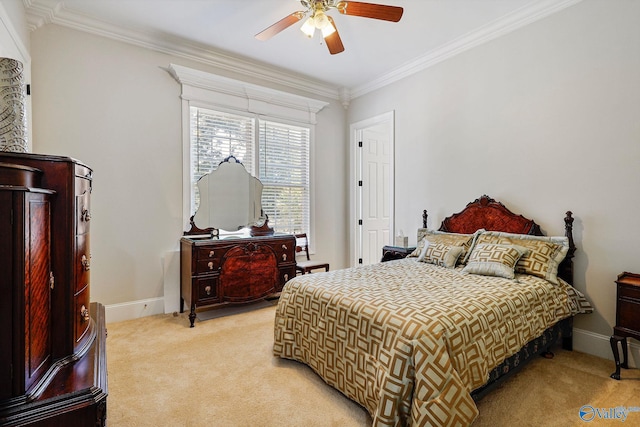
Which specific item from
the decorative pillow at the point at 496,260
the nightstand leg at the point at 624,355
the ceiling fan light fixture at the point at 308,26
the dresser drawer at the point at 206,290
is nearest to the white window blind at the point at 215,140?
the dresser drawer at the point at 206,290

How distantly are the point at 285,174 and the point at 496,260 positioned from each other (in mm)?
2801

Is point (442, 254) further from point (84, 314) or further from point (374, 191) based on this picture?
point (84, 314)

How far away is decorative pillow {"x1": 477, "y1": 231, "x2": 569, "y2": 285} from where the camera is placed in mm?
2471

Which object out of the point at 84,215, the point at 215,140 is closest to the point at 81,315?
the point at 84,215

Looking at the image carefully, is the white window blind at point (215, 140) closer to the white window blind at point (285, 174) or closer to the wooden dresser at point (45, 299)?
the white window blind at point (285, 174)

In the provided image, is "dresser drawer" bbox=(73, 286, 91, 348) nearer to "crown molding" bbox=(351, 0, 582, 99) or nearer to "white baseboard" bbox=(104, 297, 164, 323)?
"white baseboard" bbox=(104, 297, 164, 323)

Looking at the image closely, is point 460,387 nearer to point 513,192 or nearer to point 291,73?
point 513,192

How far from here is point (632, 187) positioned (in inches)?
93.0

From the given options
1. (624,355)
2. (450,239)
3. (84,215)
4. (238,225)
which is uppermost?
(84,215)

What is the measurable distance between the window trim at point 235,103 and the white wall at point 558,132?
63.9 inches

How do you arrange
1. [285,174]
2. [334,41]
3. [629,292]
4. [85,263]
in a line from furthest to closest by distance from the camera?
[285,174], [334,41], [629,292], [85,263]

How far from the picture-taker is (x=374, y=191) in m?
5.00

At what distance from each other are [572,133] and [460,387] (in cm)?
243

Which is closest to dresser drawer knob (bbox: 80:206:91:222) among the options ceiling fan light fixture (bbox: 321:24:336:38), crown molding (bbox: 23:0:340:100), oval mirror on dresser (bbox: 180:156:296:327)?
oval mirror on dresser (bbox: 180:156:296:327)
